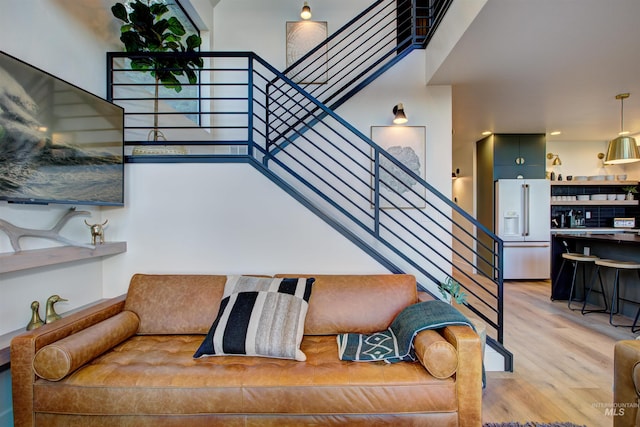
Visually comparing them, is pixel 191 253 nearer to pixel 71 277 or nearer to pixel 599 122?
pixel 71 277

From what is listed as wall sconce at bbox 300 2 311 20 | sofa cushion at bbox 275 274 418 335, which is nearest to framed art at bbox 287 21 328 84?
wall sconce at bbox 300 2 311 20

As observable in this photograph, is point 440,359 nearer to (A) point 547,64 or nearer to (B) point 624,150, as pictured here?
(A) point 547,64

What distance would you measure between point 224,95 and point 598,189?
296 inches

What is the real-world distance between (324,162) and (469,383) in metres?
2.73

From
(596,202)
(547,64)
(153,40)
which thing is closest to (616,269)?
(547,64)

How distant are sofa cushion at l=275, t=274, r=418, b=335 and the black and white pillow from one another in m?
0.16

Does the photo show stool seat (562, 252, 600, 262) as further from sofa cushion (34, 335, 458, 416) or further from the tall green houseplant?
the tall green houseplant

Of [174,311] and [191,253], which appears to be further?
[191,253]

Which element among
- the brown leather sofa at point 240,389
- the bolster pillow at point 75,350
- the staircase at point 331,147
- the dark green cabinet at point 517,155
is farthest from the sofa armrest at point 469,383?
the dark green cabinet at point 517,155

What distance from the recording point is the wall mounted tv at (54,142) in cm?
164

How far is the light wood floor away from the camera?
1.96 metres

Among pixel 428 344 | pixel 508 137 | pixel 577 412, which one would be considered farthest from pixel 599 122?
pixel 428 344

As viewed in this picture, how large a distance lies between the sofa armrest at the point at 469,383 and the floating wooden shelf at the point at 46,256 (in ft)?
7.56

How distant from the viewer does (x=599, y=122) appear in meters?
5.06
